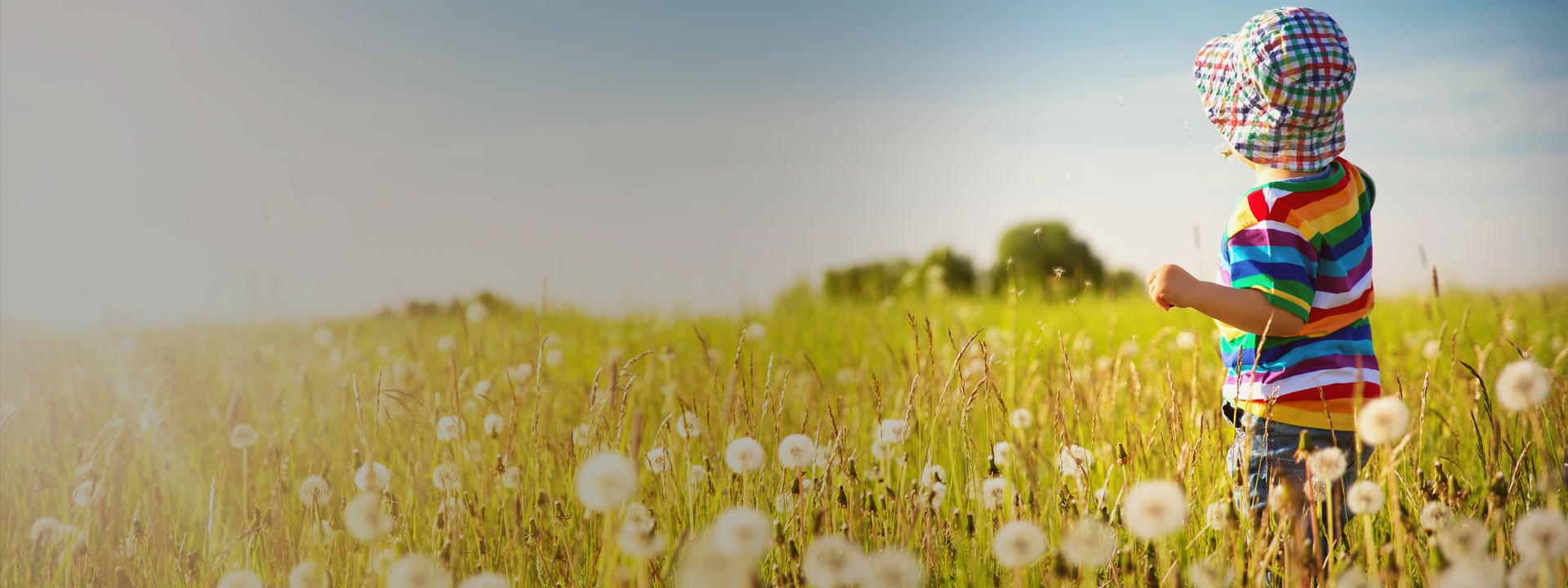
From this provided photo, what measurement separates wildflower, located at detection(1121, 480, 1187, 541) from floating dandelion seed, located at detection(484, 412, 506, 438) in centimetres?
200

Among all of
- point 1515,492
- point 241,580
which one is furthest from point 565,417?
point 1515,492

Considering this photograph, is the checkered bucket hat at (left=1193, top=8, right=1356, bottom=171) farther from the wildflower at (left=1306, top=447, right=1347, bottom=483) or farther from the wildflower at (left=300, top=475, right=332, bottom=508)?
the wildflower at (left=300, top=475, right=332, bottom=508)

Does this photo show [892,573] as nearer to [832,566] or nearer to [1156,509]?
[832,566]

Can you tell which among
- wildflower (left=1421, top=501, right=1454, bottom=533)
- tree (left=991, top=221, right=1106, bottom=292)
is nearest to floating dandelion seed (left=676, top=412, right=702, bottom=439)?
wildflower (left=1421, top=501, right=1454, bottom=533)

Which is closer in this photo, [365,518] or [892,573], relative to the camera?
[892,573]

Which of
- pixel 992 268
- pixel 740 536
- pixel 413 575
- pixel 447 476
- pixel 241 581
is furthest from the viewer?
pixel 992 268

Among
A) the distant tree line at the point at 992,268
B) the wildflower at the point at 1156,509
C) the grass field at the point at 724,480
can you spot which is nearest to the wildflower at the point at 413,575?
the grass field at the point at 724,480

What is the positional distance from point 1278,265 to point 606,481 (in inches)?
64.8

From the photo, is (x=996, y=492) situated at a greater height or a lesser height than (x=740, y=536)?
lesser

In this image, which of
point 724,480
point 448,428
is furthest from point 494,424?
point 724,480

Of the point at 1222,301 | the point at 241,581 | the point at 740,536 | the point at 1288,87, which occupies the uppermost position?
the point at 1288,87

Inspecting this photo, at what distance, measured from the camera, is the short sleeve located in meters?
1.83

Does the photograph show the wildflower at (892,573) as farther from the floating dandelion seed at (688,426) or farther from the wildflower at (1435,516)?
the wildflower at (1435,516)

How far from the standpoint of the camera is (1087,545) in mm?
1384
